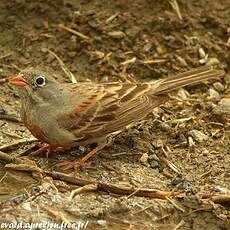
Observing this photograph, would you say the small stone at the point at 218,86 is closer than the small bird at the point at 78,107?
No

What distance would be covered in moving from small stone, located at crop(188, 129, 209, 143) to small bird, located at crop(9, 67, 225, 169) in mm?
488

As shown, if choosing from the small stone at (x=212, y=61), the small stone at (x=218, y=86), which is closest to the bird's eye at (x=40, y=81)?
the small stone at (x=218, y=86)

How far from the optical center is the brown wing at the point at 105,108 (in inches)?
291

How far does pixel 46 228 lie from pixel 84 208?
1.64 feet

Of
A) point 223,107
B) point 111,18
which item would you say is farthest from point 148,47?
point 223,107

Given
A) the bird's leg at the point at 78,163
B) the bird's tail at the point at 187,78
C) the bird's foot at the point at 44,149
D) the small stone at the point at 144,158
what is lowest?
the small stone at the point at 144,158

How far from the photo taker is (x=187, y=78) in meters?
8.23

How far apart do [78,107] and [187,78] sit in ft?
4.74

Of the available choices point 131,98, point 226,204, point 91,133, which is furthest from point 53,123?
point 226,204

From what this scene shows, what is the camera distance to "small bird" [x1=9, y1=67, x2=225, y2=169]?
7.21 metres

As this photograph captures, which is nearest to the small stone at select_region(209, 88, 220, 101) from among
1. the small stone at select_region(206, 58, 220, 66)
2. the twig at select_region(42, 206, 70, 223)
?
the small stone at select_region(206, 58, 220, 66)

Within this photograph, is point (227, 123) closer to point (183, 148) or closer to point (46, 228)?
point (183, 148)

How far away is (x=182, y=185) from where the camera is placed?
691cm

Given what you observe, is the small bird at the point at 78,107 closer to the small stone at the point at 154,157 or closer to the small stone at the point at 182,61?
the small stone at the point at 154,157
